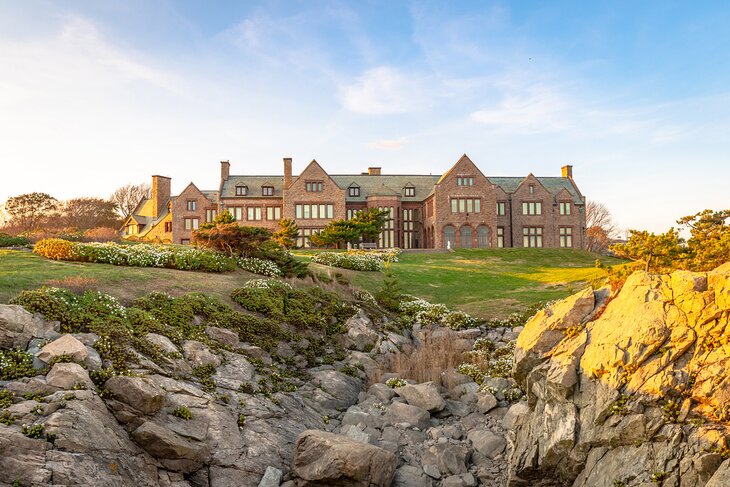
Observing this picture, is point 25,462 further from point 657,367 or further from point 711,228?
point 711,228

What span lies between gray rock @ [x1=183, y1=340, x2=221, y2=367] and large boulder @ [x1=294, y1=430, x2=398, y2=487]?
3.74 m

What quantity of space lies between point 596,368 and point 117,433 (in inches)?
340

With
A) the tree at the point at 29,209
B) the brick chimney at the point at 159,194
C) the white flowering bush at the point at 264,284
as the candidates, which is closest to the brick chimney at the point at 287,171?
the brick chimney at the point at 159,194

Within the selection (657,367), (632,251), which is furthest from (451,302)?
(657,367)

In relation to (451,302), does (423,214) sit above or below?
above

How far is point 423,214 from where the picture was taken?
6303 centimetres

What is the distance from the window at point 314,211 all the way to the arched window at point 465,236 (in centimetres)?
1453

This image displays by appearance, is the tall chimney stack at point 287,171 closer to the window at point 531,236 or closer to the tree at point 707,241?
the window at point 531,236

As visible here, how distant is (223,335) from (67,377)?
17.4 feet

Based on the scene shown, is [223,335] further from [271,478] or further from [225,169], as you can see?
[225,169]

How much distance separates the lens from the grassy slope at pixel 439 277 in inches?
658

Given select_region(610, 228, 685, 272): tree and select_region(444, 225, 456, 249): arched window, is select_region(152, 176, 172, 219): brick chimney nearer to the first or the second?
select_region(444, 225, 456, 249): arched window

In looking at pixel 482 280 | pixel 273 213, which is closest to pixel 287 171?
pixel 273 213

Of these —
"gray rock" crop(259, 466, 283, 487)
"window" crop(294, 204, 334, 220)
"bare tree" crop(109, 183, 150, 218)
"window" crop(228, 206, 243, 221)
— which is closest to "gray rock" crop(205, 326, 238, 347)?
"gray rock" crop(259, 466, 283, 487)
